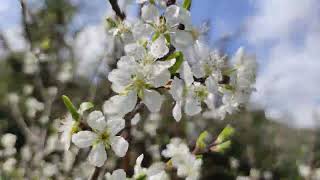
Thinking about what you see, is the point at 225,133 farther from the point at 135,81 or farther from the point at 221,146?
the point at 135,81

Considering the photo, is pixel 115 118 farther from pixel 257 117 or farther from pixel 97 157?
pixel 257 117

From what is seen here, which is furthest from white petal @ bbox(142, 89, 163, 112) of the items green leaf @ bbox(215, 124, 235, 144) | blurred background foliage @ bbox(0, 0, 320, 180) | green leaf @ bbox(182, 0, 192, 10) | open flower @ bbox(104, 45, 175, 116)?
blurred background foliage @ bbox(0, 0, 320, 180)

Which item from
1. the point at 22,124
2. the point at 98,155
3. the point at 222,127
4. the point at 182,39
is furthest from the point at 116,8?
the point at 222,127

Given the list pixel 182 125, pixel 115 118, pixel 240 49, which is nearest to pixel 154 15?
pixel 115 118

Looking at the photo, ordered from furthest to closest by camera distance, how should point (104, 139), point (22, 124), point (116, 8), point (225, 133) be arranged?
point (22, 124) → point (225, 133) → point (116, 8) → point (104, 139)

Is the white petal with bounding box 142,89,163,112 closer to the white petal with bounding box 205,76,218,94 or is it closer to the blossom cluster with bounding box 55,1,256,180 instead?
the blossom cluster with bounding box 55,1,256,180

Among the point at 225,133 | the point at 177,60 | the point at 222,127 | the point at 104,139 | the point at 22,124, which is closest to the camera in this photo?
the point at 177,60
